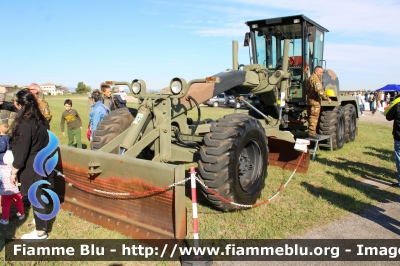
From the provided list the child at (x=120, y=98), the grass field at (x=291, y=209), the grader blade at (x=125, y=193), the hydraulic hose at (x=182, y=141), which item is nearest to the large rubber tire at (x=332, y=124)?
the grass field at (x=291, y=209)

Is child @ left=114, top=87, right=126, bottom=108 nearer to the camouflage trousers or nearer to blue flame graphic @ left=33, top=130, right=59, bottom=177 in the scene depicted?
blue flame graphic @ left=33, top=130, right=59, bottom=177

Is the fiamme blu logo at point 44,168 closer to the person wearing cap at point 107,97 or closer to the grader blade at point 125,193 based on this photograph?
the grader blade at point 125,193

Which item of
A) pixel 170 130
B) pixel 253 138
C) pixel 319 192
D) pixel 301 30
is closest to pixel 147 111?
pixel 170 130

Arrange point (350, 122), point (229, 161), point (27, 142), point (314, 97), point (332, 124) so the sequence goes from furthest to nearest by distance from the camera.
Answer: point (350, 122), point (332, 124), point (314, 97), point (229, 161), point (27, 142)

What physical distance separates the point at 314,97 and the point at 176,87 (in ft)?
14.3

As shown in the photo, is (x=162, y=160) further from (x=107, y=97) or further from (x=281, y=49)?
(x=281, y=49)

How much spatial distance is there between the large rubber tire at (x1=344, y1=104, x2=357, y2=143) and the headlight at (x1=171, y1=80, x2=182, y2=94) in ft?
22.4

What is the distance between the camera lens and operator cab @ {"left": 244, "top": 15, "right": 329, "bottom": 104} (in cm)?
855

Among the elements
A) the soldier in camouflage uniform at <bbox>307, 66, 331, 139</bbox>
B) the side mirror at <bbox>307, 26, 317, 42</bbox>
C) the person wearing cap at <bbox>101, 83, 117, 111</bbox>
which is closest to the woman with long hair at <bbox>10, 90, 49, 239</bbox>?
the person wearing cap at <bbox>101, 83, 117, 111</bbox>

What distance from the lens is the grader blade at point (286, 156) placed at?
690 cm

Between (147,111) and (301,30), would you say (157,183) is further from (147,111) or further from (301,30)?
(301,30)

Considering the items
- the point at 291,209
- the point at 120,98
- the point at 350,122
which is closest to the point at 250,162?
the point at 291,209

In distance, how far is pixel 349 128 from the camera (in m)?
10.4

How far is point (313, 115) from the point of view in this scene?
8.20 meters
